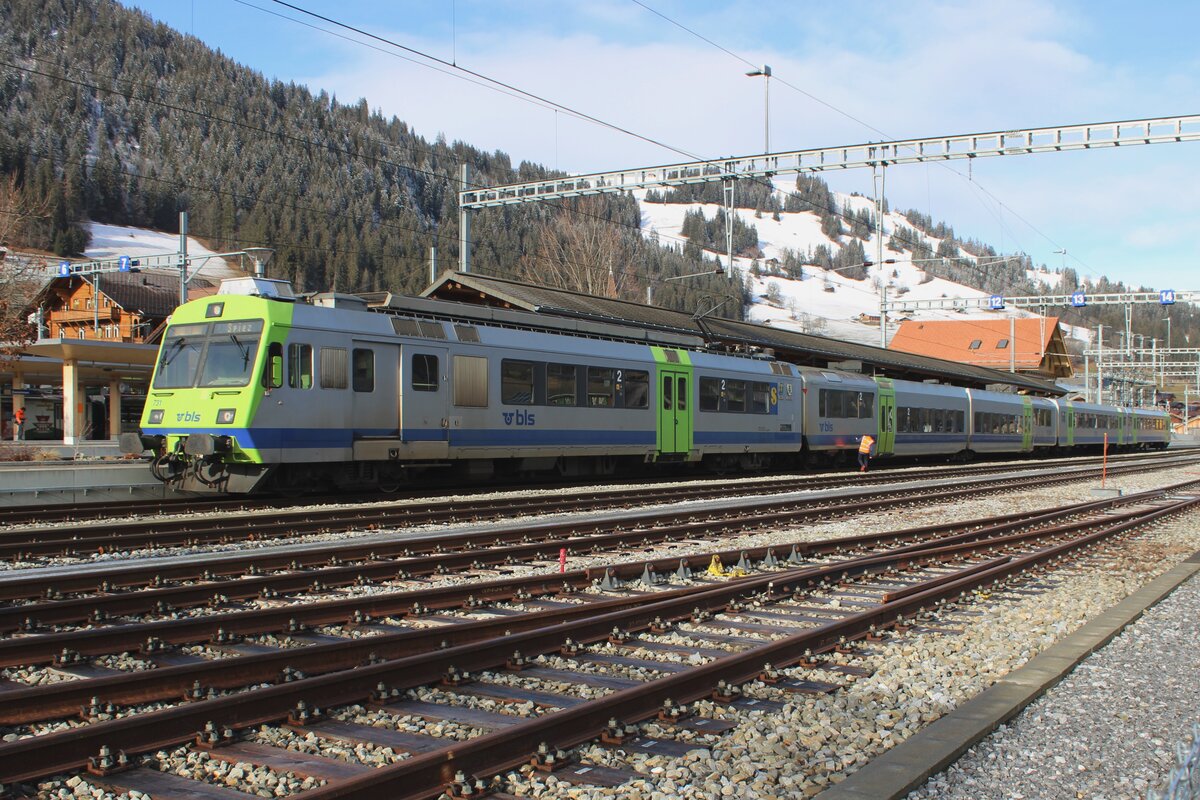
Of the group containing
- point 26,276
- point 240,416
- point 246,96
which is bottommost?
point 240,416

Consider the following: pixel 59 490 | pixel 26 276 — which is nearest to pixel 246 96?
pixel 26 276

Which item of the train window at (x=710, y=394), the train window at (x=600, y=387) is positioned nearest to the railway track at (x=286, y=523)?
the train window at (x=600, y=387)

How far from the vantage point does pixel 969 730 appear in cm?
506

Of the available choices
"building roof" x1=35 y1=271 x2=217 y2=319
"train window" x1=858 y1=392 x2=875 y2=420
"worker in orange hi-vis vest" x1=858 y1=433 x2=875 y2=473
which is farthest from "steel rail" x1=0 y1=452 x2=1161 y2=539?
"building roof" x1=35 y1=271 x2=217 y2=319

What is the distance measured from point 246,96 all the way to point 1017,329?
118885 mm

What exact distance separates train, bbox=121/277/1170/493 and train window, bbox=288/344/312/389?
2 cm

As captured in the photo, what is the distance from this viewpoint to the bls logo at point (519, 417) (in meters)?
18.6

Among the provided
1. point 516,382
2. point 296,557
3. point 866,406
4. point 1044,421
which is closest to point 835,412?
point 866,406

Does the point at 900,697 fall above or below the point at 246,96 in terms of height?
Result: below

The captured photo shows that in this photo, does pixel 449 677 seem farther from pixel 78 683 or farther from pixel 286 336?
pixel 286 336

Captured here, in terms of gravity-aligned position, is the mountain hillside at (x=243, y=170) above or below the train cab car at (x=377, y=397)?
above

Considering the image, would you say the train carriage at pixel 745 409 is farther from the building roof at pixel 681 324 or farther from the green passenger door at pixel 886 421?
the green passenger door at pixel 886 421

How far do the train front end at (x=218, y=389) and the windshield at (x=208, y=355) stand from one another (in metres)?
0.02

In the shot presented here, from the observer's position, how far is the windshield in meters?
14.8
